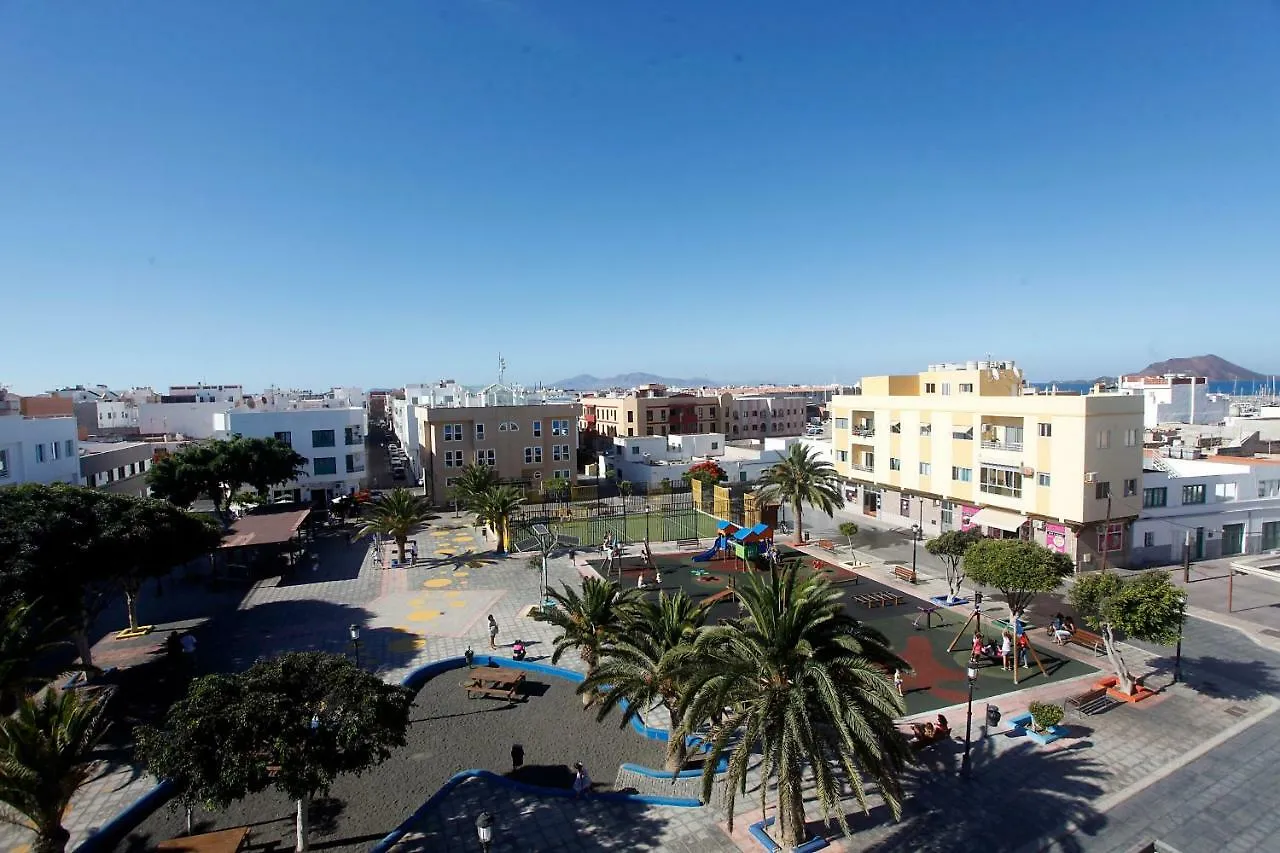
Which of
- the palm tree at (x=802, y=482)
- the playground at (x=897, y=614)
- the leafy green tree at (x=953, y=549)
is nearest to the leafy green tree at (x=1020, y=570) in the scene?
the playground at (x=897, y=614)

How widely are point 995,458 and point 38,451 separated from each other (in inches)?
1948

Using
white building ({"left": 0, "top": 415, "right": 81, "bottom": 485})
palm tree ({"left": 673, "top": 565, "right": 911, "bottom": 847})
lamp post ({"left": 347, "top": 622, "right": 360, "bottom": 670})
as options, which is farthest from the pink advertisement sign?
white building ({"left": 0, "top": 415, "right": 81, "bottom": 485})

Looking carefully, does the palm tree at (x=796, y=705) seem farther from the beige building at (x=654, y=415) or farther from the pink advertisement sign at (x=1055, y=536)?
the beige building at (x=654, y=415)

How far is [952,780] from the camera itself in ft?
49.6

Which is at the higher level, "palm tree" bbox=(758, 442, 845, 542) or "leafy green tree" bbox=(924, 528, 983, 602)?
"palm tree" bbox=(758, 442, 845, 542)

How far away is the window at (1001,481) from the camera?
34406mm

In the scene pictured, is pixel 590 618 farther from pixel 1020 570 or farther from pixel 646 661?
pixel 1020 570

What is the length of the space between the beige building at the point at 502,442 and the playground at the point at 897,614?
1904 centimetres

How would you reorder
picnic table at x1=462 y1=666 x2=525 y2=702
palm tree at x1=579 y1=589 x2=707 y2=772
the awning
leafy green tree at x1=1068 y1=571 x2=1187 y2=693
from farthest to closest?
the awning, picnic table at x1=462 y1=666 x2=525 y2=702, leafy green tree at x1=1068 y1=571 x2=1187 y2=693, palm tree at x1=579 y1=589 x2=707 y2=772

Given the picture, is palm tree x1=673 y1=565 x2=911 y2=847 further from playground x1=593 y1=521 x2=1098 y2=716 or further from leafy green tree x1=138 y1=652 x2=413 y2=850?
leafy green tree x1=138 y1=652 x2=413 y2=850

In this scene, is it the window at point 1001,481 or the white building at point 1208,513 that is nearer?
the white building at point 1208,513

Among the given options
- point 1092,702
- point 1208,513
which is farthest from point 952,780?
point 1208,513

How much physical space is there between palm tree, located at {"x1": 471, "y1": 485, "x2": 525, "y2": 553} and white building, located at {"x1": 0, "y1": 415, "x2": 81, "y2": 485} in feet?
62.2

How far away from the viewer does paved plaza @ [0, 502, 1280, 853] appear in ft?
43.7
